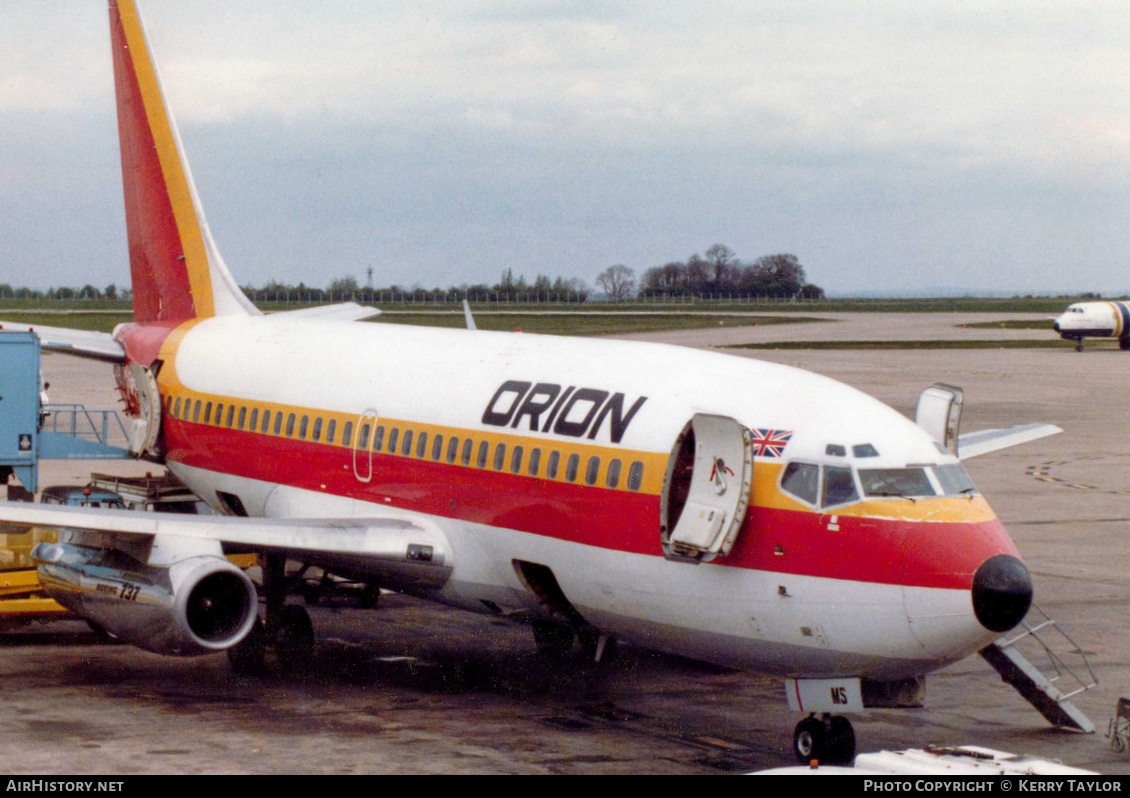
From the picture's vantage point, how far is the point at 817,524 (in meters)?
15.8

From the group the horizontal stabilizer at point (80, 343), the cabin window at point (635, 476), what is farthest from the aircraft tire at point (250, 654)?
the horizontal stabilizer at point (80, 343)

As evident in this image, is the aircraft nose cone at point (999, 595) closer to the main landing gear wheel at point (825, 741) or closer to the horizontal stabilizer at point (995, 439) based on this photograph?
the main landing gear wheel at point (825, 741)

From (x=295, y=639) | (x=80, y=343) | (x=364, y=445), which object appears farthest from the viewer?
(x=80, y=343)

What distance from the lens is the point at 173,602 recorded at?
1802 centimetres

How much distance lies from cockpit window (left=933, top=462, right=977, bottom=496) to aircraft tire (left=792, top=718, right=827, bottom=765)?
2.88 m

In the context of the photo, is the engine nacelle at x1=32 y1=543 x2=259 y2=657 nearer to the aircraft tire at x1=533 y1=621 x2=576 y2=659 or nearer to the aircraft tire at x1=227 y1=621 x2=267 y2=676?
the aircraft tire at x1=227 y1=621 x2=267 y2=676

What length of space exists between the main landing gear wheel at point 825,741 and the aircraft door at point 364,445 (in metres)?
7.90

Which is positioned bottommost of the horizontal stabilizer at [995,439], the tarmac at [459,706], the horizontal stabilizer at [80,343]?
the tarmac at [459,706]

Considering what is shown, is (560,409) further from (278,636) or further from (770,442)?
(278,636)

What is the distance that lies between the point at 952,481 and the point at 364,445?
29.6 feet

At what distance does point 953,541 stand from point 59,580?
11822 mm

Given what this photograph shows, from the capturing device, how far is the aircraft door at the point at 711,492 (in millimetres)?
16125

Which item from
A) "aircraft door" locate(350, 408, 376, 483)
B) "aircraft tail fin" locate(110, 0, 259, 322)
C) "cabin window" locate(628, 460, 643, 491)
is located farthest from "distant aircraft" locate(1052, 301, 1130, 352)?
"cabin window" locate(628, 460, 643, 491)

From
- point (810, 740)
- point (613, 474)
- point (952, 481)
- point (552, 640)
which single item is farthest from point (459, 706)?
point (952, 481)
